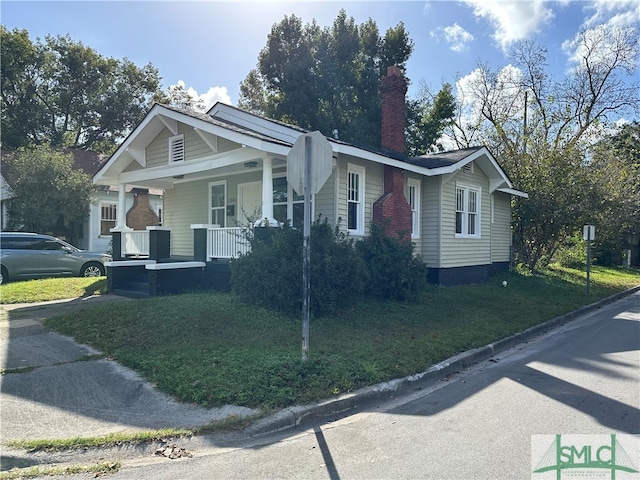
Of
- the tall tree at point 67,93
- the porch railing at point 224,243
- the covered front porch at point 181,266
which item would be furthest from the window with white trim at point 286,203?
the tall tree at point 67,93

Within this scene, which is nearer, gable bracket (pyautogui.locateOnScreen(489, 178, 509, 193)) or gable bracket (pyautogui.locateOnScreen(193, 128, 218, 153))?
gable bracket (pyautogui.locateOnScreen(193, 128, 218, 153))

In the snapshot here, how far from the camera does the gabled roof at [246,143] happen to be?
10289mm

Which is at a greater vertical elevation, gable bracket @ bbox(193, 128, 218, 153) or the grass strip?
gable bracket @ bbox(193, 128, 218, 153)

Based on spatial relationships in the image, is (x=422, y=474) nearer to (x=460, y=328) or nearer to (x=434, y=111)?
(x=460, y=328)

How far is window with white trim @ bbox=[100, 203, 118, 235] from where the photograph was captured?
23.3 m

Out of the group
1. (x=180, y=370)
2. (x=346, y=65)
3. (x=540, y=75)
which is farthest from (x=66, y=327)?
(x=540, y=75)

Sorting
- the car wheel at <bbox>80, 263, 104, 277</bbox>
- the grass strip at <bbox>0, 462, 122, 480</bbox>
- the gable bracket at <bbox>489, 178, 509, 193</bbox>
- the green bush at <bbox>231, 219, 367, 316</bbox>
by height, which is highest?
the gable bracket at <bbox>489, 178, 509, 193</bbox>

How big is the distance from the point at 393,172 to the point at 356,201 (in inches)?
56.0

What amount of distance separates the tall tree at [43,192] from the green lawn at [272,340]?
12809 millimetres

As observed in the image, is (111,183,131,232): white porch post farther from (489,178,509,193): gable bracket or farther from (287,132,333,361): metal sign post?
(489,178,509,193): gable bracket

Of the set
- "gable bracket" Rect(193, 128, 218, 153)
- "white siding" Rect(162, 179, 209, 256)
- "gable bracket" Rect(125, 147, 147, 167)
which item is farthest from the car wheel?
"gable bracket" Rect(193, 128, 218, 153)

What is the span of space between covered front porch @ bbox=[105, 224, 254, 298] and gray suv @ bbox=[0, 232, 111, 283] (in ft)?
11.5

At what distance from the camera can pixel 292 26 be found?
97.7 ft

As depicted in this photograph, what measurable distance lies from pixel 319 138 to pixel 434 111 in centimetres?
2496
